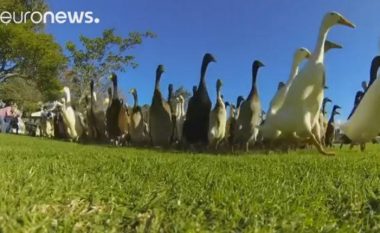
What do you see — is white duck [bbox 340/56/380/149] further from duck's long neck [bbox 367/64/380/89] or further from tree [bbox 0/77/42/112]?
tree [bbox 0/77/42/112]

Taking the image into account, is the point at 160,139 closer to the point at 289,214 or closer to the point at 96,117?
the point at 96,117

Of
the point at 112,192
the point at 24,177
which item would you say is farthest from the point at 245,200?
the point at 24,177

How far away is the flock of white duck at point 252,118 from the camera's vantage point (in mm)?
8406

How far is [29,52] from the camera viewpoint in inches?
1104

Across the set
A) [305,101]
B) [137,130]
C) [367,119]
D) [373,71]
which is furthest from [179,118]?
[367,119]

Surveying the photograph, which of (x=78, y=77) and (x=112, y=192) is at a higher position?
(x=78, y=77)

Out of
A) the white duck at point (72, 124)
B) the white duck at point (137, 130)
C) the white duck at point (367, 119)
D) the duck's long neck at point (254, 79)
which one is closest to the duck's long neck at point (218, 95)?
the duck's long neck at point (254, 79)

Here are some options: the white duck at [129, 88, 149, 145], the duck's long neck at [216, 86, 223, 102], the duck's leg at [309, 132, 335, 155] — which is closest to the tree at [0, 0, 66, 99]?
the white duck at [129, 88, 149, 145]

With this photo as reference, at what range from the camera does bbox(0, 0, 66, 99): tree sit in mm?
27141

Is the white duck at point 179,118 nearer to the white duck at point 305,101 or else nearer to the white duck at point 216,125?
the white duck at point 216,125

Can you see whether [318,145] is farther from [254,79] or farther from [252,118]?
[254,79]

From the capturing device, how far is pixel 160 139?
1338 centimetres

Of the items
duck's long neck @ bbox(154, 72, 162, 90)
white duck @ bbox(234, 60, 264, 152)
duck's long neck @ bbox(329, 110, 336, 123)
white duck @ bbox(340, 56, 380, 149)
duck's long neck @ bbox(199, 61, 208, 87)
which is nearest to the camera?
white duck @ bbox(340, 56, 380, 149)

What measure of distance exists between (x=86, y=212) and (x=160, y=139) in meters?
10.9
